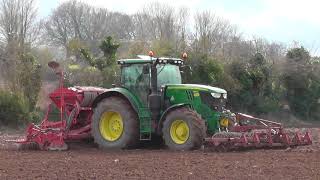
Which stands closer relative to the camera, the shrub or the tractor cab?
the tractor cab

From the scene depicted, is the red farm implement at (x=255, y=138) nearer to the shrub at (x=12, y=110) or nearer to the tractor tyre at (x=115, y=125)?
the tractor tyre at (x=115, y=125)

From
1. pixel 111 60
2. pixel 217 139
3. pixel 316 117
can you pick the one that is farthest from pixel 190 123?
pixel 316 117

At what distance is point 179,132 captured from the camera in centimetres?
1259

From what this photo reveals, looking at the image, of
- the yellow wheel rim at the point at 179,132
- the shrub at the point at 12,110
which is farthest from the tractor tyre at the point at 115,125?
the shrub at the point at 12,110

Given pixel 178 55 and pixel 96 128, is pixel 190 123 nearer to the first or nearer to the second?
pixel 96 128

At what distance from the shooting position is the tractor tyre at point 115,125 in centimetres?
1311

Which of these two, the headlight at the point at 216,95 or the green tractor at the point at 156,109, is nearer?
the green tractor at the point at 156,109

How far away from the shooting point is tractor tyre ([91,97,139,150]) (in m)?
13.1

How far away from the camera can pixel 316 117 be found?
3369cm

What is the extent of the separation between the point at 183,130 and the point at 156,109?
2.79 feet

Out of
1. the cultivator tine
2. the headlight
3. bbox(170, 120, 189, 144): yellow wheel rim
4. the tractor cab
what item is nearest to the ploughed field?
the cultivator tine

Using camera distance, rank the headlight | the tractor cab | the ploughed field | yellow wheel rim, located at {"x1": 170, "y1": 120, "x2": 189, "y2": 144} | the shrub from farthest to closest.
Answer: the shrub, the tractor cab, the headlight, yellow wheel rim, located at {"x1": 170, "y1": 120, "x2": 189, "y2": 144}, the ploughed field

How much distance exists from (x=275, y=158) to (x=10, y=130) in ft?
50.3

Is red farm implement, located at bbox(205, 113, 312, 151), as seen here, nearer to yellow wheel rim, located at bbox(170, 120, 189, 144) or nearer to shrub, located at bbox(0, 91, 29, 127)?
yellow wheel rim, located at bbox(170, 120, 189, 144)
